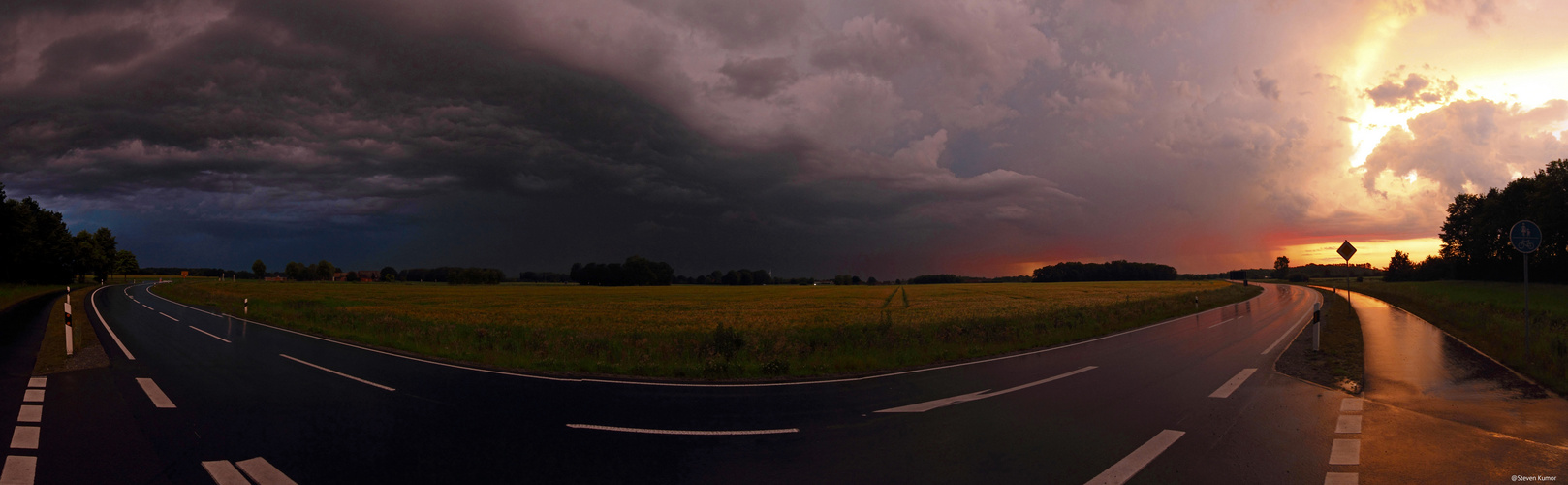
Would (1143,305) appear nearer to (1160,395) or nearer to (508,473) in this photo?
(1160,395)

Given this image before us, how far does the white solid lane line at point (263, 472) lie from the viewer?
5.19m

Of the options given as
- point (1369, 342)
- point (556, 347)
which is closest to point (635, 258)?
point (556, 347)

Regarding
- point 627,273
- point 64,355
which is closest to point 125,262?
point 627,273

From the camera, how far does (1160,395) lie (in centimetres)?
878

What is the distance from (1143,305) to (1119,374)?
943 inches

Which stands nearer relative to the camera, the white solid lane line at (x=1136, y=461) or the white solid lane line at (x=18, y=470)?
the white solid lane line at (x=1136, y=461)

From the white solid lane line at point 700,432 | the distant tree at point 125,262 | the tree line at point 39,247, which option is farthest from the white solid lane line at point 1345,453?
the distant tree at point 125,262

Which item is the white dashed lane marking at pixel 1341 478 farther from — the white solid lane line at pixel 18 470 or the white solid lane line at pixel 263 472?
the white solid lane line at pixel 18 470

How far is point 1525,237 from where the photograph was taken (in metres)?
13.1

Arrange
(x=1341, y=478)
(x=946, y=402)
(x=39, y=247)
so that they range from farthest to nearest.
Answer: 1. (x=39, y=247)
2. (x=946, y=402)
3. (x=1341, y=478)

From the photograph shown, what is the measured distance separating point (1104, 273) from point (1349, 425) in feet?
529

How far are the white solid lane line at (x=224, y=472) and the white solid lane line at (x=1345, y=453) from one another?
10.6 m

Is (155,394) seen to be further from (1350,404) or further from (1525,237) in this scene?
(1525,237)

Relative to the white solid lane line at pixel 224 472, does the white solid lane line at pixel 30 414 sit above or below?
below
